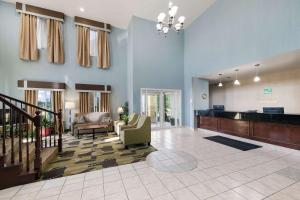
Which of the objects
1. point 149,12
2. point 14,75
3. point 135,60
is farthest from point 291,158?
point 14,75

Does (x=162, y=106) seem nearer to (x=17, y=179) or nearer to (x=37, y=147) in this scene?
(x=37, y=147)

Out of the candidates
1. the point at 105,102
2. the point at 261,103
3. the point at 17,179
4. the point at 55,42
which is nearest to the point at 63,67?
the point at 55,42

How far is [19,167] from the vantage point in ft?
7.95

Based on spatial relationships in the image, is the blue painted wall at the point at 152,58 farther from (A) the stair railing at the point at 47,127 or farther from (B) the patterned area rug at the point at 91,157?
(A) the stair railing at the point at 47,127

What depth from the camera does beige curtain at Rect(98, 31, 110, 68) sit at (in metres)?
7.81

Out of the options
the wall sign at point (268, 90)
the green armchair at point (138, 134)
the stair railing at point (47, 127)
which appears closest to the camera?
the stair railing at point (47, 127)

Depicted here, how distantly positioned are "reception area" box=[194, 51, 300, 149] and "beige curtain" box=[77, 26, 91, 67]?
20.6 feet

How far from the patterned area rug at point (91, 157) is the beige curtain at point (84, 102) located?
2805mm

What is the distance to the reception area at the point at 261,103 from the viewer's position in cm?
408

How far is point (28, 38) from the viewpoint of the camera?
6410mm

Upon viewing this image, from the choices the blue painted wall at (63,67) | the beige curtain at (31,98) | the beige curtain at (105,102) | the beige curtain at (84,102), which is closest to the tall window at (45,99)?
the beige curtain at (31,98)

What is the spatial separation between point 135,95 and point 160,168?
4493mm

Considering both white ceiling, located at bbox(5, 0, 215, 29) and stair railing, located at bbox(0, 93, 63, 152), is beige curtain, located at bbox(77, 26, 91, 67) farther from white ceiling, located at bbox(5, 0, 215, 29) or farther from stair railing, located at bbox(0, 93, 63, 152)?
stair railing, located at bbox(0, 93, 63, 152)

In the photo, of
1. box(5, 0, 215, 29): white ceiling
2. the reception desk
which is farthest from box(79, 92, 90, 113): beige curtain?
the reception desk
